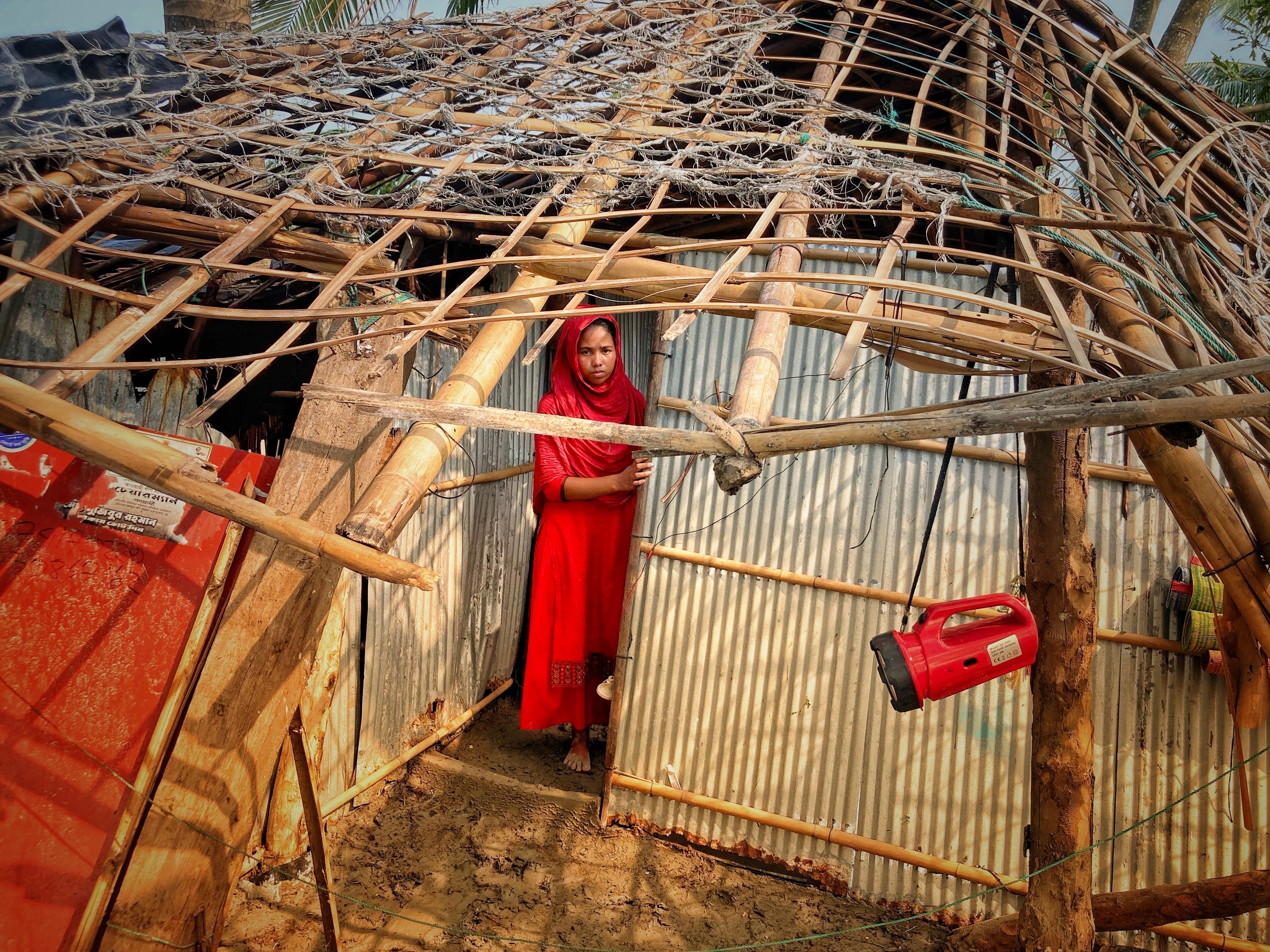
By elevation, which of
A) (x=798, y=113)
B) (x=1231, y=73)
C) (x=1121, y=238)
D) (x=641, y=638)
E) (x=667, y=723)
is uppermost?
(x=1231, y=73)

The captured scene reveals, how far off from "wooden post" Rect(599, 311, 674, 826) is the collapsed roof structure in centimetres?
74

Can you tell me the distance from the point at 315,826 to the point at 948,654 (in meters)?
2.03

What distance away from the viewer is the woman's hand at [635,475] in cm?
343

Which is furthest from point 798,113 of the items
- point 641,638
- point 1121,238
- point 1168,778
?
point 1168,778

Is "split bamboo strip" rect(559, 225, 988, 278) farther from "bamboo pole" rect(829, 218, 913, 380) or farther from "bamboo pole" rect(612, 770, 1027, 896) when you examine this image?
"bamboo pole" rect(612, 770, 1027, 896)

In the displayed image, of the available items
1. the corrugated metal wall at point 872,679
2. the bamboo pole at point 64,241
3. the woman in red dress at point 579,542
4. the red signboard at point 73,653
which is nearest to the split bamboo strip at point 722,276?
the corrugated metal wall at point 872,679

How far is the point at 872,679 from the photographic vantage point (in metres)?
3.63

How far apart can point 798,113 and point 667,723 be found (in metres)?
2.95

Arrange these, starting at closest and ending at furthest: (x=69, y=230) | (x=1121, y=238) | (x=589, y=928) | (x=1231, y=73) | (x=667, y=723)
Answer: (x=69, y=230), (x=1121, y=238), (x=589, y=928), (x=667, y=723), (x=1231, y=73)

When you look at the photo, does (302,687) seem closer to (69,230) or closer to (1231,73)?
(69,230)

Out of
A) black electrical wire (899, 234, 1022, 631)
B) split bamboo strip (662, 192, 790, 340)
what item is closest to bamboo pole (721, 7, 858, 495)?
split bamboo strip (662, 192, 790, 340)

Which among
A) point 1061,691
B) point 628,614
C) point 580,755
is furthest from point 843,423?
point 580,755

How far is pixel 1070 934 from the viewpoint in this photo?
2100mm

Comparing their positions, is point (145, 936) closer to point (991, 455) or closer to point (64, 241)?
point (64, 241)
